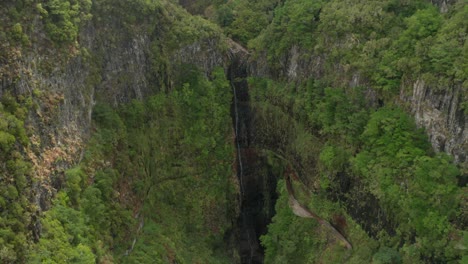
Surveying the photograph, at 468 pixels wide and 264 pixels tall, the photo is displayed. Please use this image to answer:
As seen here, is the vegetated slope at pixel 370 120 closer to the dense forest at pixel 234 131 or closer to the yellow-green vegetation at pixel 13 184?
the dense forest at pixel 234 131

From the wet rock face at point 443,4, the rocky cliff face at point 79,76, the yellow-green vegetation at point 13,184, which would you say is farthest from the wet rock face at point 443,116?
the yellow-green vegetation at point 13,184

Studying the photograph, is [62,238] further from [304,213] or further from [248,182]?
[248,182]

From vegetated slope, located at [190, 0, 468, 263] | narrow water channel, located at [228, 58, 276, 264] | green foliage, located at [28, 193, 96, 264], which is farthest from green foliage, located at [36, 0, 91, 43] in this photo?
vegetated slope, located at [190, 0, 468, 263]

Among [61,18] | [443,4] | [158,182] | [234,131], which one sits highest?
[443,4]

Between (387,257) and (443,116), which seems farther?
(387,257)

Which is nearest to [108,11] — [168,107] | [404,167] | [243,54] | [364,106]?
[168,107]

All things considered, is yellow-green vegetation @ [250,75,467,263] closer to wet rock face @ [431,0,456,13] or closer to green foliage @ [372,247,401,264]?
green foliage @ [372,247,401,264]

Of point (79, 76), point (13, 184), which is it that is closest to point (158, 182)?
point (79, 76)

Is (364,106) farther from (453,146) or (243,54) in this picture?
(243,54)
